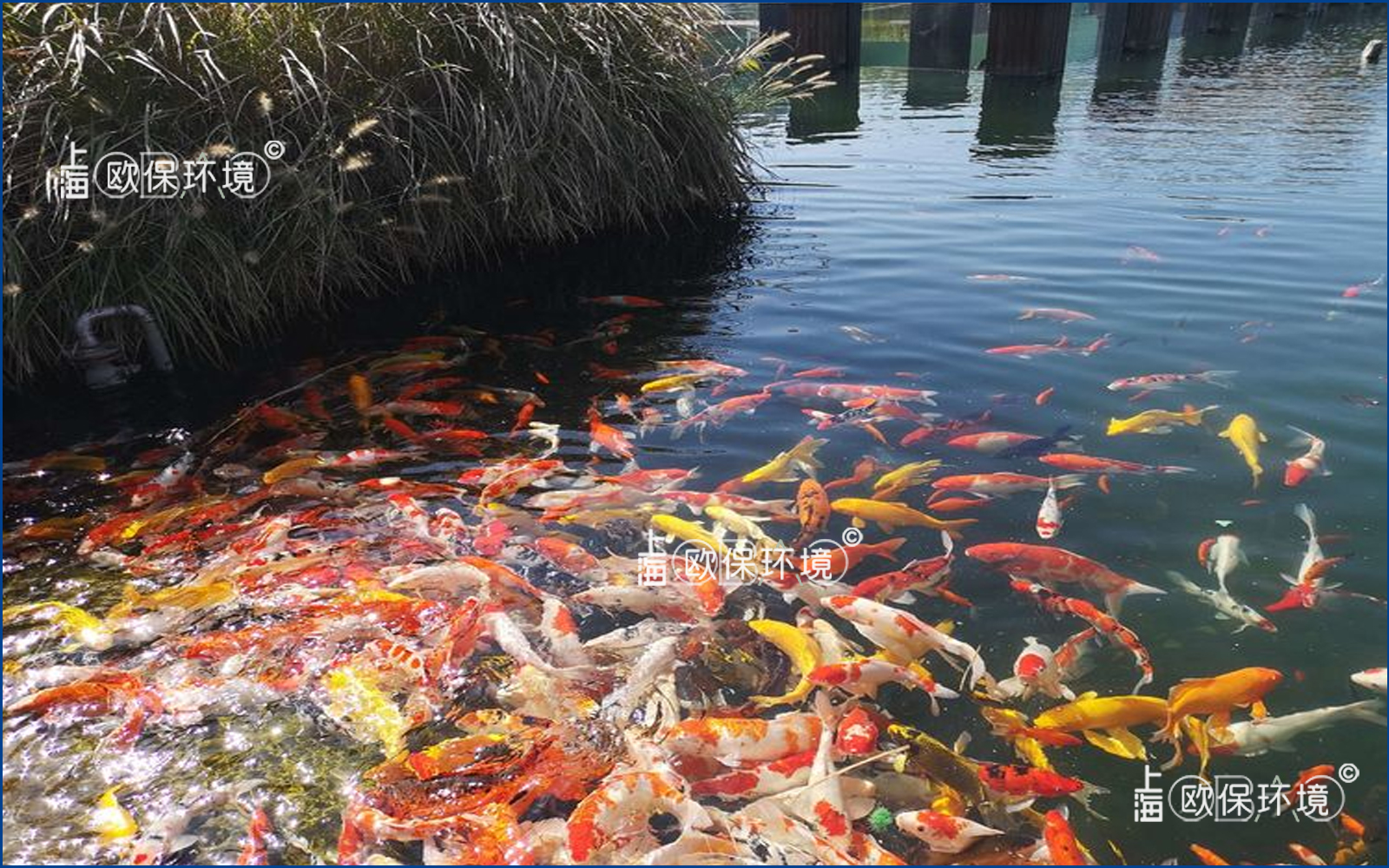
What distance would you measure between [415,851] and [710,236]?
834 centimetres

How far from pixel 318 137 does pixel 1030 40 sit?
2206 centimetres

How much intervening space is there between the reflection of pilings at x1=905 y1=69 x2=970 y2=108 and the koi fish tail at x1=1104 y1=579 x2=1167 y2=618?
18.3 meters

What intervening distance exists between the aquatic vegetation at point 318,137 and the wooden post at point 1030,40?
17236mm

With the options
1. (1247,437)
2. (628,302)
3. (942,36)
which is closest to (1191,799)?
(1247,437)

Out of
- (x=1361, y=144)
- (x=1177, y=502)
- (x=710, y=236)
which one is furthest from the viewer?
(x=1361, y=144)

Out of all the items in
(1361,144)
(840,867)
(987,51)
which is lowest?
(840,867)

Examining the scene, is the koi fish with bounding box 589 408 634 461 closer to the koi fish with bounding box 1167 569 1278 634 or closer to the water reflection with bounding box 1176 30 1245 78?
the koi fish with bounding box 1167 569 1278 634

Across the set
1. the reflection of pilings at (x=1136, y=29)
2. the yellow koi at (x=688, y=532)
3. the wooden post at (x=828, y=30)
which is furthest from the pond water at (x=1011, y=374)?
the reflection of pilings at (x=1136, y=29)

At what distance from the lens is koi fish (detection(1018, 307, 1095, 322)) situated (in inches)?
274

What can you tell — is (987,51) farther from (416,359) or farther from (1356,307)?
(416,359)

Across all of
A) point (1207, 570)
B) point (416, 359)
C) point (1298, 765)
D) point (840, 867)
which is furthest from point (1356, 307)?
point (416, 359)

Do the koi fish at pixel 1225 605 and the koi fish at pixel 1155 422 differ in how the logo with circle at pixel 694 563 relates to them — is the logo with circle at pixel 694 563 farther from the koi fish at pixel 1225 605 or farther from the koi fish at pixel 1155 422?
the koi fish at pixel 1155 422

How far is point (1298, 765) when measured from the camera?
2943mm

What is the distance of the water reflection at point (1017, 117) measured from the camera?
47.7 ft
